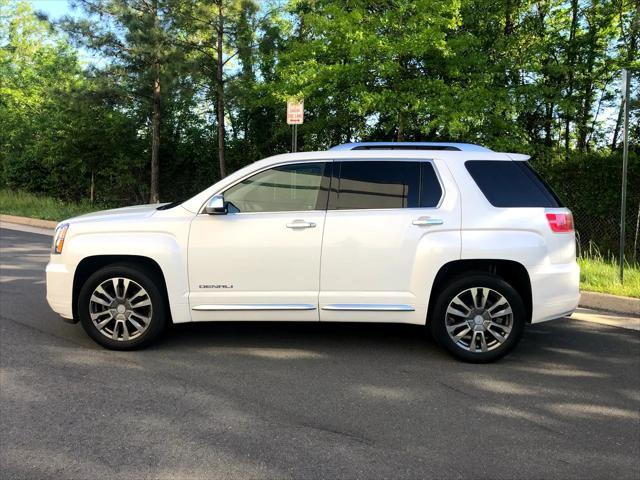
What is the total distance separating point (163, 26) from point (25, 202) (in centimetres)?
871

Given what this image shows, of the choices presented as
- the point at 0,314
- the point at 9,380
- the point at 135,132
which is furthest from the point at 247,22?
the point at 9,380

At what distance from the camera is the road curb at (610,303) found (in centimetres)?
676

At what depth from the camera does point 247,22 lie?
53.3 feet

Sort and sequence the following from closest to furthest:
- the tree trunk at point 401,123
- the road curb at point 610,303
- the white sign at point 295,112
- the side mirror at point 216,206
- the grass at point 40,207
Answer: the side mirror at point 216,206 → the road curb at point 610,303 → the white sign at point 295,112 → the tree trunk at point 401,123 → the grass at point 40,207

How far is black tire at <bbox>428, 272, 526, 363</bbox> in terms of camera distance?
4.75m

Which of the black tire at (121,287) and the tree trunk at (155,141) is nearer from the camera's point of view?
→ the black tire at (121,287)

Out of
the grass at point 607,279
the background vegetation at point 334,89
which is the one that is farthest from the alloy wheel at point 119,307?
the background vegetation at point 334,89

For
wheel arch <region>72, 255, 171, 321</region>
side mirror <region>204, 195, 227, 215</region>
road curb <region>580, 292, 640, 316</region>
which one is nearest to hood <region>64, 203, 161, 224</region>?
wheel arch <region>72, 255, 171, 321</region>

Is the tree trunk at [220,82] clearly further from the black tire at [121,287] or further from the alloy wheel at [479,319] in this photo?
the alloy wheel at [479,319]

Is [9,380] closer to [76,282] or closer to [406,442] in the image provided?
[76,282]

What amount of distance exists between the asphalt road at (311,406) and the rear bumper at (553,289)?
0.48m

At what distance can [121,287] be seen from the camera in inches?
194

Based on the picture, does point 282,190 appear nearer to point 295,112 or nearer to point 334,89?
point 295,112

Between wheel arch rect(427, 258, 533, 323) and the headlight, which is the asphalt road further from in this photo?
the headlight
